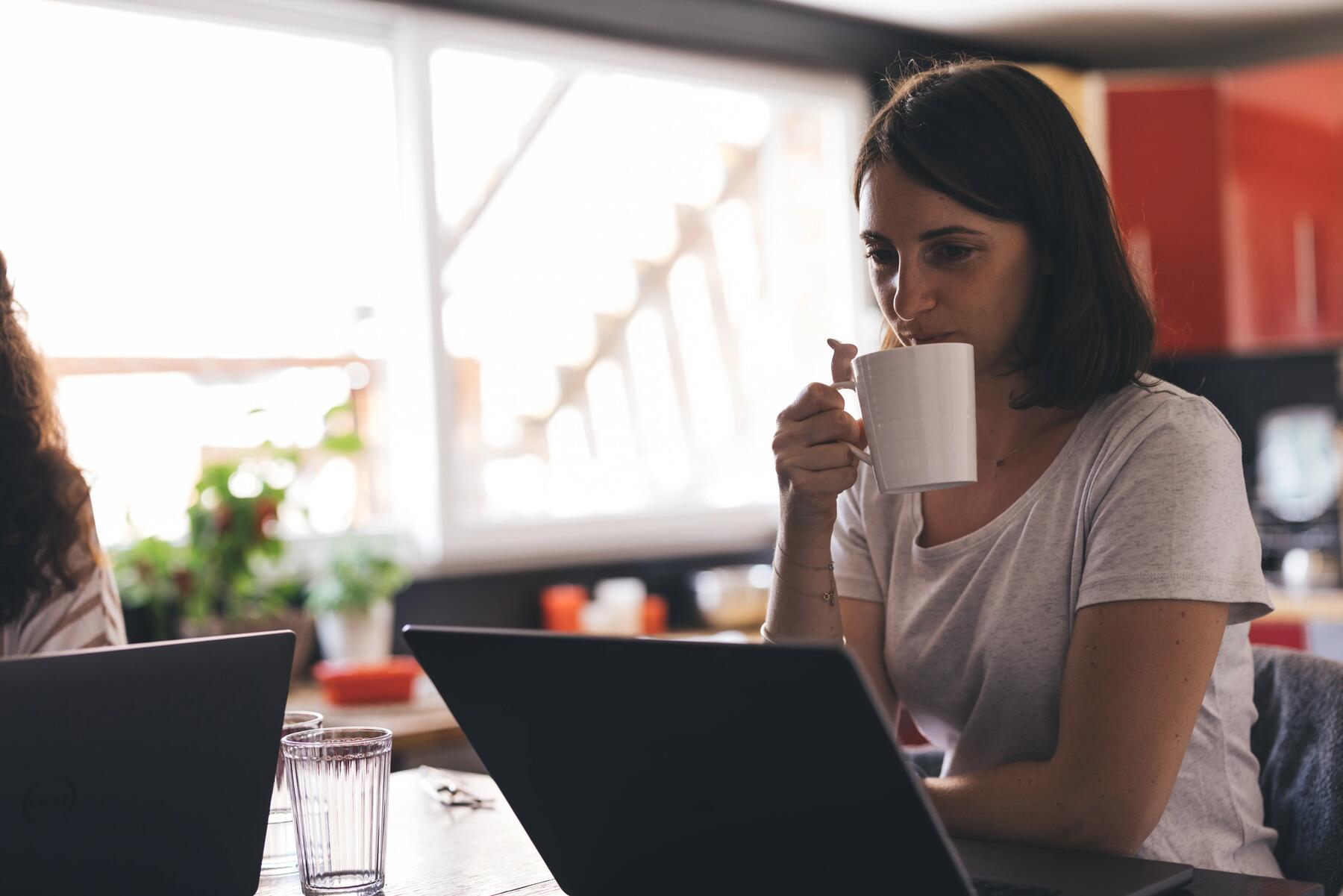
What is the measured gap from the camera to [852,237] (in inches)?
168

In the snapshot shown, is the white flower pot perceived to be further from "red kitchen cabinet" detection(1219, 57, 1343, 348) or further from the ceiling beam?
"red kitchen cabinet" detection(1219, 57, 1343, 348)

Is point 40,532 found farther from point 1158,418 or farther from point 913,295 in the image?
point 1158,418

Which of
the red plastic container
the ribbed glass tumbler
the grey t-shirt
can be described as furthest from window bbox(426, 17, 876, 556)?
the ribbed glass tumbler

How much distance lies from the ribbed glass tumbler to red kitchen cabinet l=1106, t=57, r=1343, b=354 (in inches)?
143

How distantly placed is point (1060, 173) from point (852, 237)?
3016 mm

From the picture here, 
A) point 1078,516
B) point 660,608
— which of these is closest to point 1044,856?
point 1078,516

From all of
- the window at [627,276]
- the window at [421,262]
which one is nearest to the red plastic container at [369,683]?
the window at [421,262]

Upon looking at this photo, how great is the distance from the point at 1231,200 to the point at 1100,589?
3.55m

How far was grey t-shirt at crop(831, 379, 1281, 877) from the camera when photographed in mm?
1179

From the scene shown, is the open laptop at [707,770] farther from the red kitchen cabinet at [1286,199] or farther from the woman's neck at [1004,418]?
the red kitchen cabinet at [1286,199]

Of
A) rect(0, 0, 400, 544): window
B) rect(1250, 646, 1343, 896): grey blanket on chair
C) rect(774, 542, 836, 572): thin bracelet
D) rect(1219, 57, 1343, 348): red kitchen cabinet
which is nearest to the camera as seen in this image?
rect(1250, 646, 1343, 896): grey blanket on chair

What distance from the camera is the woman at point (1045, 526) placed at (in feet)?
3.76

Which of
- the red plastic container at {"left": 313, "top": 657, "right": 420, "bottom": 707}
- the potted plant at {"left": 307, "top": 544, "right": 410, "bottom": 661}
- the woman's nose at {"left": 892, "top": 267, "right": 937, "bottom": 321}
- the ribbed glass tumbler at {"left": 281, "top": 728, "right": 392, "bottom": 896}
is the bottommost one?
the red plastic container at {"left": 313, "top": 657, "right": 420, "bottom": 707}

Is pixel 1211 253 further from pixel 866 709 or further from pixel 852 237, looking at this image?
pixel 866 709
